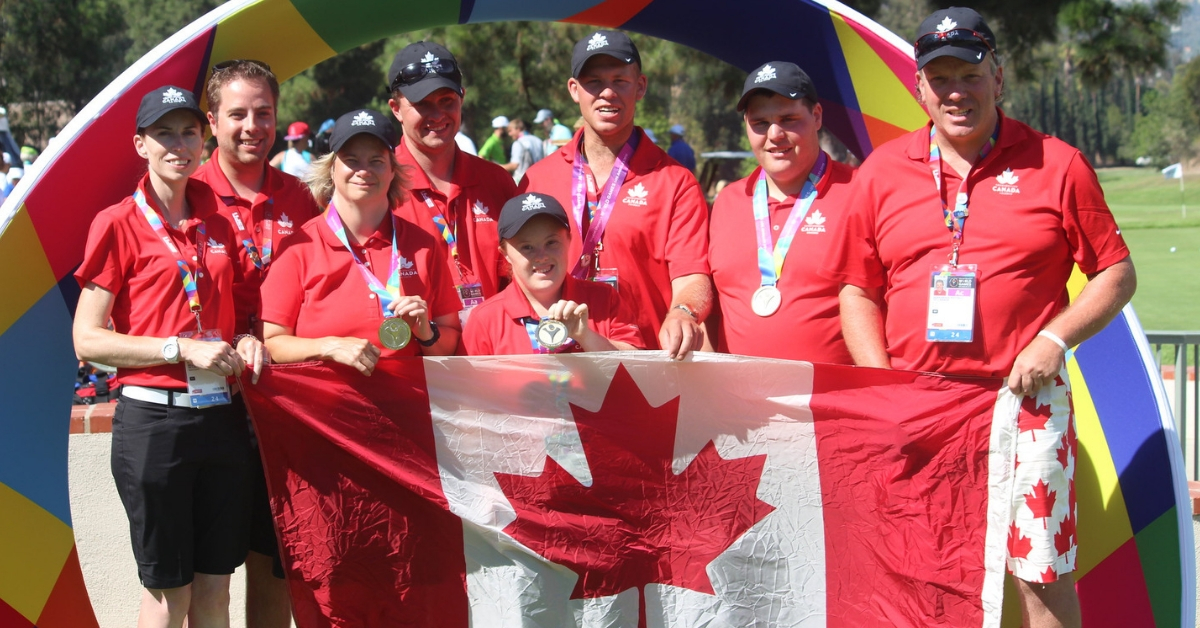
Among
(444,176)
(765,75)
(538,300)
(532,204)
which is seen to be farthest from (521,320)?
(765,75)

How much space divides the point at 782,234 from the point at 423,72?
1567 millimetres

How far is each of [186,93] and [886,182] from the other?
2458mm

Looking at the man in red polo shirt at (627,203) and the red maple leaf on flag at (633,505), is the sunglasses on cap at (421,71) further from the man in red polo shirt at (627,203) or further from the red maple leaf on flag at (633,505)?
the red maple leaf on flag at (633,505)

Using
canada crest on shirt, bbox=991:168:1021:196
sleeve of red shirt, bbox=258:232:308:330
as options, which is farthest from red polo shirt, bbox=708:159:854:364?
sleeve of red shirt, bbox=258:232:308:330

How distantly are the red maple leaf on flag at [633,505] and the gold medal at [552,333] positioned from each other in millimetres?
414

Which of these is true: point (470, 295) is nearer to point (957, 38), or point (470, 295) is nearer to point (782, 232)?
point (782, 232)

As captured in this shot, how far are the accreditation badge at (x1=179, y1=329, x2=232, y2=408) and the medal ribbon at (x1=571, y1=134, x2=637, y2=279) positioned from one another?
140 cm

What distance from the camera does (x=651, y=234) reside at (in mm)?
4281

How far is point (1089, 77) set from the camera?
13609 mm

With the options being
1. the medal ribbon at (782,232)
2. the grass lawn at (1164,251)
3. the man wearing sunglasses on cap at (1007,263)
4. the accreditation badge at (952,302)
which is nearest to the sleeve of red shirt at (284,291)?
the medal ribbon at (782,232)

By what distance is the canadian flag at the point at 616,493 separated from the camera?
3.67 metres

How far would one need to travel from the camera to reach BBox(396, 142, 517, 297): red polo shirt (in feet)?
13.8

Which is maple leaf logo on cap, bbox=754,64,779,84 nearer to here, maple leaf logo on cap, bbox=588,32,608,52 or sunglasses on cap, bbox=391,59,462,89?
maple leaf logo on cap, bbox=588,32,608,52

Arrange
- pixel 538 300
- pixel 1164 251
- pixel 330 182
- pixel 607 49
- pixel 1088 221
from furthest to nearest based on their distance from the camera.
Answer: pixel 1164 251 < pixel 607 49 < pixel 330 182 < pixel 538 300 < pixel 1088 221
